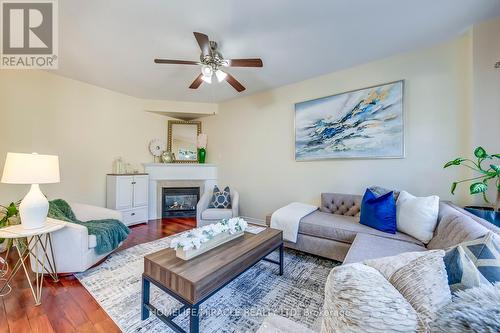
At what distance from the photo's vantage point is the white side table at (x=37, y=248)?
171 cm

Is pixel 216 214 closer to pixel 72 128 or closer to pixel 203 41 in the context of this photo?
pixel 203 41

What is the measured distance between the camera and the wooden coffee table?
124 centimetres

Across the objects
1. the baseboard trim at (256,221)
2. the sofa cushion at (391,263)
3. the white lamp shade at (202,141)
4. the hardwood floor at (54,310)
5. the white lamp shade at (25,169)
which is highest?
the white lamp shade at (202,141)

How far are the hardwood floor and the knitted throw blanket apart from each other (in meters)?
0.39

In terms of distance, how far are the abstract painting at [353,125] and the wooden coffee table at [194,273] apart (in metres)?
2.09

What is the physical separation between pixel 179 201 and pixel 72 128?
2.40 m

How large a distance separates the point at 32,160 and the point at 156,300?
1.69 m

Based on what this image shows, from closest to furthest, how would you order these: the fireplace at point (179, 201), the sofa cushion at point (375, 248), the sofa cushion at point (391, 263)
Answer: the sofa cushion at point (391, 263) → the sofa cushion at point (375, 248) → the fireplace at point (179, 201)

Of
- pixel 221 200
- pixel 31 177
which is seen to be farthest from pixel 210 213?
pixel 31 177

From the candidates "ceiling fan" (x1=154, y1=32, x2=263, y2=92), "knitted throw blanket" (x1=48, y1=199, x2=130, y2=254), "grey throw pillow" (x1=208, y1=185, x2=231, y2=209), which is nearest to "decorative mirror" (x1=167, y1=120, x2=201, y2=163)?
"grey throw pillow" (x1=208, y1=185, x2=231, y2=209)

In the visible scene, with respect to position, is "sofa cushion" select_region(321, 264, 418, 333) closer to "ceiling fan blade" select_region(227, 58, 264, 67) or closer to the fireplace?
"ceiling fan blade" select_region(227, 58, 264, 67)

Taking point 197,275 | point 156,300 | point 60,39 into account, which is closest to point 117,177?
point 60,39

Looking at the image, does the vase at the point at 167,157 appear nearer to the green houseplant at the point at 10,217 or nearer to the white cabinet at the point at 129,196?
the white cabinet at the point at 129,196

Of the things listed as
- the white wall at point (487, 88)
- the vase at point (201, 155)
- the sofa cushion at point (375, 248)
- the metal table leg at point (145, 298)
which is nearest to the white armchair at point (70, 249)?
the metal table leg at point (145, 298)
